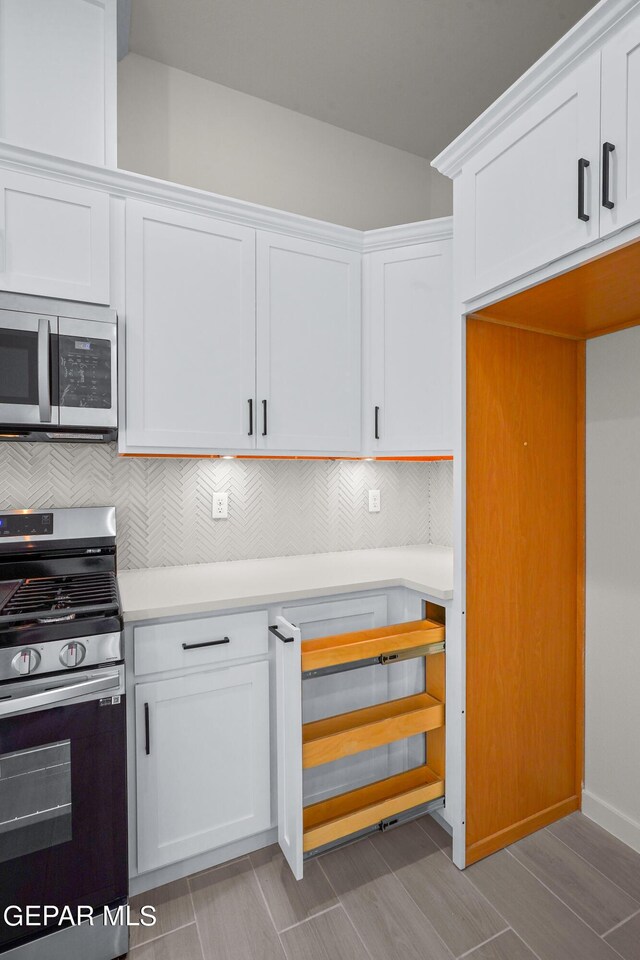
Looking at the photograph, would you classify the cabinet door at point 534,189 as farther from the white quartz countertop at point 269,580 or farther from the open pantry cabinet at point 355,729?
the open pantry cabinet at point 355,729

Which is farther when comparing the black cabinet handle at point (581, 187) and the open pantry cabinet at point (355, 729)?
the open pantry cabinet at point (355, 729)

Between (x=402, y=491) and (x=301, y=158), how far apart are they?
5.73 ft

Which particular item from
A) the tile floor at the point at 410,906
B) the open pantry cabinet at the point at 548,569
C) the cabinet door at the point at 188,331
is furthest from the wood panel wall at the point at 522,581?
the cabinet door at the point at 188,331

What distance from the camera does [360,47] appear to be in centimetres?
206

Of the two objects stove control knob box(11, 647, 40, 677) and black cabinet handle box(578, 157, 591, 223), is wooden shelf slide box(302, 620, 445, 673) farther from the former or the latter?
black cabinet handle box(578, 157, 591, 223)

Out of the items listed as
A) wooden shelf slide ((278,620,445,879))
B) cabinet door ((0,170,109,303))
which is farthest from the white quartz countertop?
cabinet door ((0,170,109,303))

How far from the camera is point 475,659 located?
1689mm

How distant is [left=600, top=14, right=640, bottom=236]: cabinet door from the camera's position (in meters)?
1.08

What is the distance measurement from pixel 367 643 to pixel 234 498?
3.13ft

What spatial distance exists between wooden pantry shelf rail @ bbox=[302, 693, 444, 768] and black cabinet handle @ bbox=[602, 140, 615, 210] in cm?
157

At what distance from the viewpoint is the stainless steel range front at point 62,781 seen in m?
1.25

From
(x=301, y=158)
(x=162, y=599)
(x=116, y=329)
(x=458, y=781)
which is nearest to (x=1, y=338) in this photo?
(x=116, y=329)

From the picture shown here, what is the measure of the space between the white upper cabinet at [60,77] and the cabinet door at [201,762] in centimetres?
182

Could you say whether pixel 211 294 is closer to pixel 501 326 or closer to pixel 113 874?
pixel 501 326
